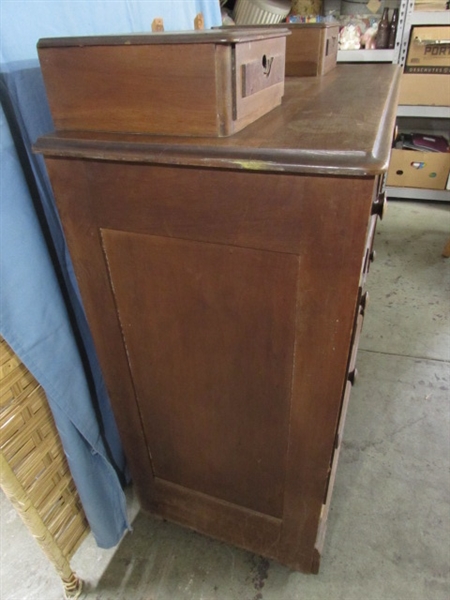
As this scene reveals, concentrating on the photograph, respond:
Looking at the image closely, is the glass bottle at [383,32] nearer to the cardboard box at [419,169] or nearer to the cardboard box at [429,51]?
the cardboard box at [429,51]

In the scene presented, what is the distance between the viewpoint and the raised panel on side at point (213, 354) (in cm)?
Answer: 60

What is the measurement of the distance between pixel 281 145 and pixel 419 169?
241cm

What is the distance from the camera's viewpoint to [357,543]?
3.43 ft

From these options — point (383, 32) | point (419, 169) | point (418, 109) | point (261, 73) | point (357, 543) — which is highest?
point (261, 73)

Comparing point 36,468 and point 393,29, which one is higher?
point 393,29

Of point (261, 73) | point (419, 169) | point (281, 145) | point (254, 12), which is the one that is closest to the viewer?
point (281, 145)

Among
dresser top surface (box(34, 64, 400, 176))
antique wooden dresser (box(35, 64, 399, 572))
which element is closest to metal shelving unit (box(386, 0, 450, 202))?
antique wooden dresser (box(35, 64, 399, 572))

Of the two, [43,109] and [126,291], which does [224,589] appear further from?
[43,109]

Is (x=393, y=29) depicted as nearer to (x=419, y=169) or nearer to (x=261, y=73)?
(x=419, y=169)

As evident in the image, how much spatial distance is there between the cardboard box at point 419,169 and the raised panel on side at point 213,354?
2.19m

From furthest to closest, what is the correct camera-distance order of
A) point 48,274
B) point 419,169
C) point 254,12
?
point 419,169 < point 254,12 < point 48,274

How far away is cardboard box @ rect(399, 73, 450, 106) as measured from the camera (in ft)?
7.51

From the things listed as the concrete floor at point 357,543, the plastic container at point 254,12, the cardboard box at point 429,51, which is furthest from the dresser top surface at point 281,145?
the cardboard box at point 429,51

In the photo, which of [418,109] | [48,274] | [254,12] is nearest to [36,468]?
[48,274]
